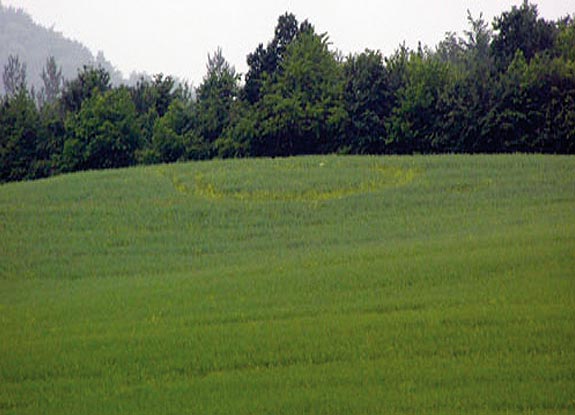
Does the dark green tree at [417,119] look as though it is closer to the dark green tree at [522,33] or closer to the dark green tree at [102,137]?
the dark green tree at [522,33]

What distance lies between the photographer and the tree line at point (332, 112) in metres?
53.8

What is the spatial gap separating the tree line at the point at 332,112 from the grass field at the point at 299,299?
19.5 metres

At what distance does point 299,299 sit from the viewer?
16938 mm

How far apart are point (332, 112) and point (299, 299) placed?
4389 centimetres

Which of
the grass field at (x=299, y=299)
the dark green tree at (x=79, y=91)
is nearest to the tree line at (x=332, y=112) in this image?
the dark green tree at (x=79, y=91)

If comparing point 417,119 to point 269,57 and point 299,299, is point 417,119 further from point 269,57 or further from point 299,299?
point 299,299

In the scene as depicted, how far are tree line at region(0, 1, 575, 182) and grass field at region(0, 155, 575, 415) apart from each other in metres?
19.5

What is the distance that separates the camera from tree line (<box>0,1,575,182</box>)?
53781 mm

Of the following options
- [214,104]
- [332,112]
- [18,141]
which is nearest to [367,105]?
[332,112]

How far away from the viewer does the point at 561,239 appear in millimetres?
20578

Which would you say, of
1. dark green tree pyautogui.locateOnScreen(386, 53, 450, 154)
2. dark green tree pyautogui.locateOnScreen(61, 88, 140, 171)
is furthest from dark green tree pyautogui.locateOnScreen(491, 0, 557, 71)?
dark green tree pyautogui.locateOnScreen(61, 88, 140, 171)

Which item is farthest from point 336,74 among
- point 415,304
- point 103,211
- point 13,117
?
point 415,304

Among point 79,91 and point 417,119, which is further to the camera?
point 79,91

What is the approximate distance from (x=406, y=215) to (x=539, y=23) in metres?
40.2
